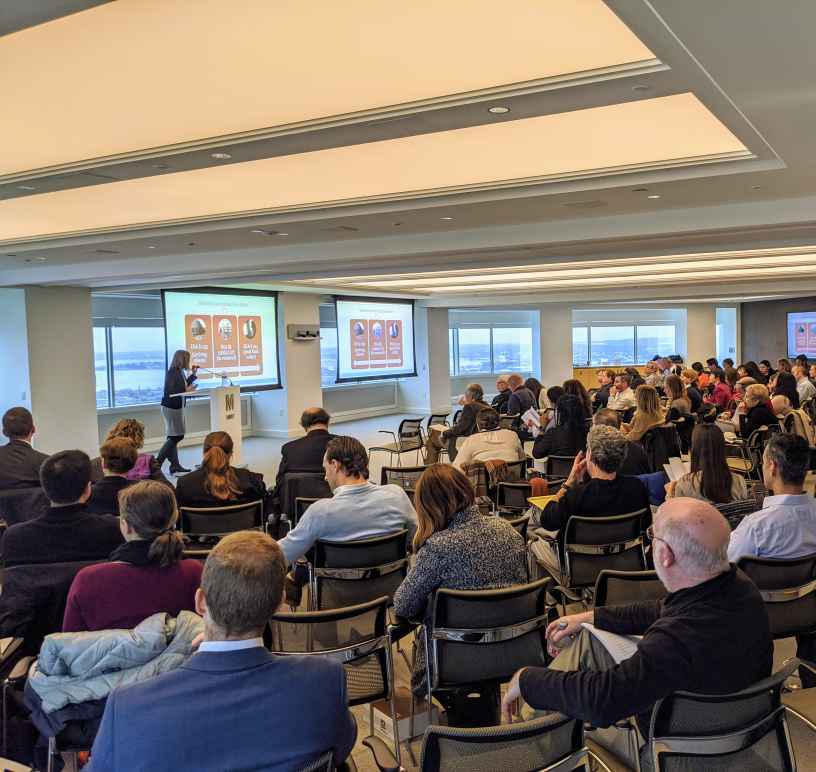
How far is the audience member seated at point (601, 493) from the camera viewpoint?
4.06 m

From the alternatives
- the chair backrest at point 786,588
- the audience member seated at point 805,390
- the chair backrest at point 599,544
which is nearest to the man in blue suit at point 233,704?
the chair backrest at point 786,588

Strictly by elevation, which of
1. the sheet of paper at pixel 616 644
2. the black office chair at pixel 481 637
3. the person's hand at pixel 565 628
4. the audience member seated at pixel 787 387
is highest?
the audience member seated at pixel 787 387

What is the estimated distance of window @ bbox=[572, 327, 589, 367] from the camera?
24.3m

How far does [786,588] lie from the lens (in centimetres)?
306

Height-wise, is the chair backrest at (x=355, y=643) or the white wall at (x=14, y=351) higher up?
the white wall at (x=14, y=351)

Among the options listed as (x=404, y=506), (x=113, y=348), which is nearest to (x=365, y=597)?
(x=404, y=506)

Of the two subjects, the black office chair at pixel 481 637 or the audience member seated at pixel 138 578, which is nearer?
the audience member seated at pixel 138 578

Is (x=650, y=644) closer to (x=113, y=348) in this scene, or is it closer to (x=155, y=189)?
(x=155, y=189)

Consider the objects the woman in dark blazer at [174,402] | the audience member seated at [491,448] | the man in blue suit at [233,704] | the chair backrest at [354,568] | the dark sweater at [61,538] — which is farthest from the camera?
the woman in dark blazer at [174,402]

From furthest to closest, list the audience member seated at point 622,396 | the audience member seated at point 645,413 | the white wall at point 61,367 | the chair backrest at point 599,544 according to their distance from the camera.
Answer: the white wall at point 61,367, the audience member seated at point 622,396, the audience member seated at point 645,413, the chair backrest at point 599,544

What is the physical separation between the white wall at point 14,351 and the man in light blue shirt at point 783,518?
9.89 m

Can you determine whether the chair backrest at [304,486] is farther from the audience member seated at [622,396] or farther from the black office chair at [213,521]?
the audience member seated at [622,396]

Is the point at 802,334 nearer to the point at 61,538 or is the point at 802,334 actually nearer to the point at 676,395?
the point at 676,395

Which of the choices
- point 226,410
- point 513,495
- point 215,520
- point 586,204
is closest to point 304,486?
point 215,520
